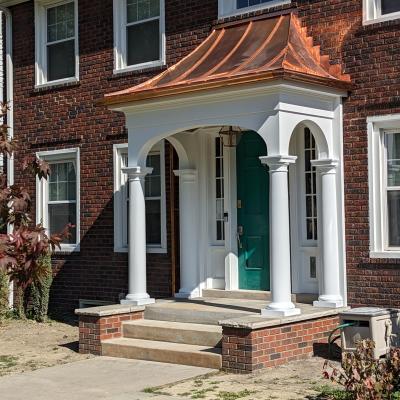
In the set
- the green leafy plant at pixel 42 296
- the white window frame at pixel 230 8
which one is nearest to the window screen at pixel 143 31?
the white window frame at pixel 230 8

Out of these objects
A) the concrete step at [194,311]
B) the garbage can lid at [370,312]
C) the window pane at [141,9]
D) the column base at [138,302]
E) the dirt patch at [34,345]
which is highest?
the window pane at [141,9]

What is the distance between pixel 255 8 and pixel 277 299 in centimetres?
455

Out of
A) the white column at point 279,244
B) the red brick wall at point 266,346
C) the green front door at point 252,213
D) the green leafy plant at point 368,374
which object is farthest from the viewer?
the green front door at point 252,213

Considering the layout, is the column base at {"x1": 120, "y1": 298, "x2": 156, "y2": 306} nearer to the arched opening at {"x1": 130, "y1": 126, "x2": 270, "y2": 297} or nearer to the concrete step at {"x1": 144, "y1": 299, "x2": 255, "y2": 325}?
the concrete step at {"x1": 144, "y1": 299, "x2": 255, "y2": 325}

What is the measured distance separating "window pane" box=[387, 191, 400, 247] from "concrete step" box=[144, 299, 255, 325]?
202 cm

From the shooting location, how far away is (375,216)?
1055 cm

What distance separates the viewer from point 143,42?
1341cm

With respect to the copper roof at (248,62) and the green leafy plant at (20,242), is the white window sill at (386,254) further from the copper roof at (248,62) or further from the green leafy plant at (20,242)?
the green leafy plant at (20,242)

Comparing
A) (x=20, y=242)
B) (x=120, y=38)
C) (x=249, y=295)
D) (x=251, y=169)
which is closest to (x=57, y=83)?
(x=120, y=38)

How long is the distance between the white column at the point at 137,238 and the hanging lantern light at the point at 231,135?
136cm

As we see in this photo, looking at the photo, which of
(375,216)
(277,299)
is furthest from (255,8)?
(277,299)

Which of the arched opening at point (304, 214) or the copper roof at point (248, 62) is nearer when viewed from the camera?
the copper roof at point (248, 62)

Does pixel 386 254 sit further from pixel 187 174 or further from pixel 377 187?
pixel 187 174

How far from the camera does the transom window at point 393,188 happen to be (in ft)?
34.4
